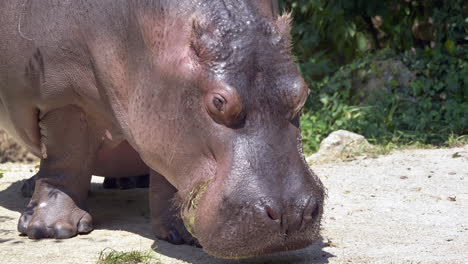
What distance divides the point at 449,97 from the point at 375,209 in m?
3.30

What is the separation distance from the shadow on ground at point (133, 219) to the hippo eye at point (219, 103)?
83cm

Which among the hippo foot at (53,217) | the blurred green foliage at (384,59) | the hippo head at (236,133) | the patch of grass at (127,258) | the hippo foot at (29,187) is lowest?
the patch of grass at (127,258)

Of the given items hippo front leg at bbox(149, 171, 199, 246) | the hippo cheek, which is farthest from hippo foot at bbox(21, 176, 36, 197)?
Result: the hippo cheek

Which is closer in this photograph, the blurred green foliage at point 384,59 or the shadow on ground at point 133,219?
the shadow on ground at point 133,219

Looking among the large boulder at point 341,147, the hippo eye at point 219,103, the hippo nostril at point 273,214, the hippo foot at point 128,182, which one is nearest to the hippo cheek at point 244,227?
the hippo nostril at point 273,214

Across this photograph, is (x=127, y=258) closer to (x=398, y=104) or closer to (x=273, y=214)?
(x=273, y=214)

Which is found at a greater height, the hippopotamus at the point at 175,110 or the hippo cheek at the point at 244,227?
the hippopotamus at the point at 175,110

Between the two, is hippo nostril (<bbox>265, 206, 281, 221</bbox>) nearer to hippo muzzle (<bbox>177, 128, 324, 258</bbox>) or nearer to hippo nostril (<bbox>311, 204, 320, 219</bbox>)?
hippo muzzle (<bbox>177, 128, 324, 258</bbox>)

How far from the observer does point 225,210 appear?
12.6ft

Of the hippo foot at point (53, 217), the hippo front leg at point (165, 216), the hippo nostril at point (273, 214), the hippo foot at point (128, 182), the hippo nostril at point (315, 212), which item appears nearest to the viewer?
the hippo nostril at point (273, 214)

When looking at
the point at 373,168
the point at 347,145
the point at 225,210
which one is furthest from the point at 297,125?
the point at 347,145

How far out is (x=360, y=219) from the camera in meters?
5.23

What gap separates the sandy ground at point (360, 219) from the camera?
4.39 m

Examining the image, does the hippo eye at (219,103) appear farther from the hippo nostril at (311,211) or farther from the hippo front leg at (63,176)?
the hippo front leg at (63,176)
